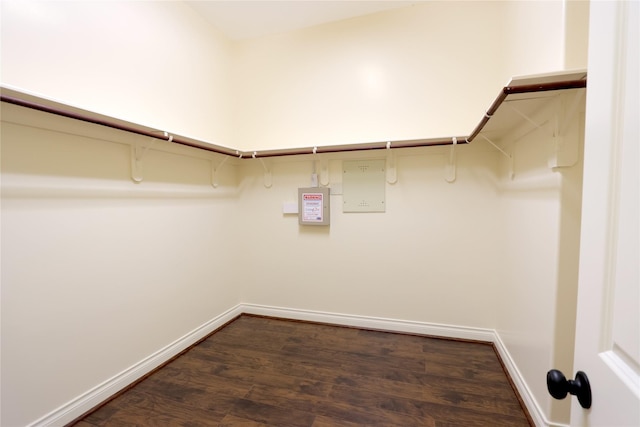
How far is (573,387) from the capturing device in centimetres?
54

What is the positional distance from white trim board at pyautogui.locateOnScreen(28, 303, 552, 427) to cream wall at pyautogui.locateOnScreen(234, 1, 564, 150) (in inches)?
62.2

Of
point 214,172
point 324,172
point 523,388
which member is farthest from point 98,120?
point 523,388

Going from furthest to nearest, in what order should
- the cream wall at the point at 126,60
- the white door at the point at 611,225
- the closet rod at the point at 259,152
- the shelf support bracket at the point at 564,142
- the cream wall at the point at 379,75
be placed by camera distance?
the cream wall at the point at 379,75 → the cream wall at the point at 126,60 → the shelf support bracket at the point at 564,142 → the closet rod at the point at 259,152 → the white door at the point at 611,225

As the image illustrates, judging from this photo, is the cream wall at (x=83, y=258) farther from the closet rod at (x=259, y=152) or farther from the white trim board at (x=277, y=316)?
the closet rod at (x=259, y=152)

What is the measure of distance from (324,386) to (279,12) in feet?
9.21

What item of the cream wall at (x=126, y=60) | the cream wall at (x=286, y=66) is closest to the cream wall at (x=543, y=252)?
the cream wall at (x=286, y=66)

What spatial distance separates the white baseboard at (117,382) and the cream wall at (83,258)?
0.03 meters

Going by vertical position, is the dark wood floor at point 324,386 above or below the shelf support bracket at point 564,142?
below

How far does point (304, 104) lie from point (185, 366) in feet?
7.51

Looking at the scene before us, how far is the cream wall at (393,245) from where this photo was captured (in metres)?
2.14

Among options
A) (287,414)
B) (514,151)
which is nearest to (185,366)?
(287,414)

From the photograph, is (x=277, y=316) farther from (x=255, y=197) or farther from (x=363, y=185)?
(x=363, y=185)

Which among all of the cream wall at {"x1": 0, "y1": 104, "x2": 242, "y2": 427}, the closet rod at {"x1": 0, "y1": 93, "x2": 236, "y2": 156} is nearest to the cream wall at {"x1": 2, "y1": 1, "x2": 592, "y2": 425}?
the cream wall at {"x1": 0, "y1": 104, "x2": 242, "y2": 427}

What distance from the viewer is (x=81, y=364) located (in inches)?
57.9
